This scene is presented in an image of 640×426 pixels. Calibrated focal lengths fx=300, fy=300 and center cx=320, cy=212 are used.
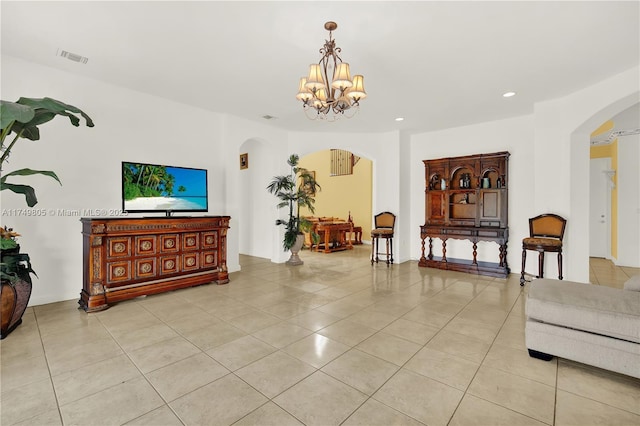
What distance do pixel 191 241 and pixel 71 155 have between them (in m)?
1.83

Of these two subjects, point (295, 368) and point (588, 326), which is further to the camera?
point (295, 368)

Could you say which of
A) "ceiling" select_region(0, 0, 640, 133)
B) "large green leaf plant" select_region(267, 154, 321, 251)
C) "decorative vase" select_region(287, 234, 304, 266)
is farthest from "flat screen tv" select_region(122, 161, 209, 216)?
"decorative vase" select_region(287, 234, 304, 266)

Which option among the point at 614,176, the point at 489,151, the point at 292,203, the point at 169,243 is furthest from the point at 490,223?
the point at 169,243

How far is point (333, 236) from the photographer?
27.7ft

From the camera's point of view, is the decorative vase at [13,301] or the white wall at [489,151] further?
the white wall at [489,151]

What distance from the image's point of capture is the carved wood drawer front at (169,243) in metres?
4.11

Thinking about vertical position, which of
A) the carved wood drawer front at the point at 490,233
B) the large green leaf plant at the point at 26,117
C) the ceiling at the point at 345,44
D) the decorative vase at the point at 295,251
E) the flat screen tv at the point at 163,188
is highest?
the ceiling at the point at 345,44

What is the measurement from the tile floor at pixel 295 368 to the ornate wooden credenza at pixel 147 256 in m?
0.24

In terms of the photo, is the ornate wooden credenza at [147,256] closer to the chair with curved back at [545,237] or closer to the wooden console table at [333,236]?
the wooden console table at [333,236]

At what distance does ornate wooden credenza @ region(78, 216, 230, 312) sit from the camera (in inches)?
138

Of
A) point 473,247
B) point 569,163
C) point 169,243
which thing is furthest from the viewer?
point 473,247

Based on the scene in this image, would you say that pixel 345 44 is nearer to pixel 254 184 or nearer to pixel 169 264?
pixel 169 264

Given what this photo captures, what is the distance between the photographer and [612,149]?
6.61 m

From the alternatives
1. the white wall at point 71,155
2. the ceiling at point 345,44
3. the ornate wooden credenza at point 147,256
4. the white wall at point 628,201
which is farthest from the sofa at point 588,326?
the white wall at point 71,155
